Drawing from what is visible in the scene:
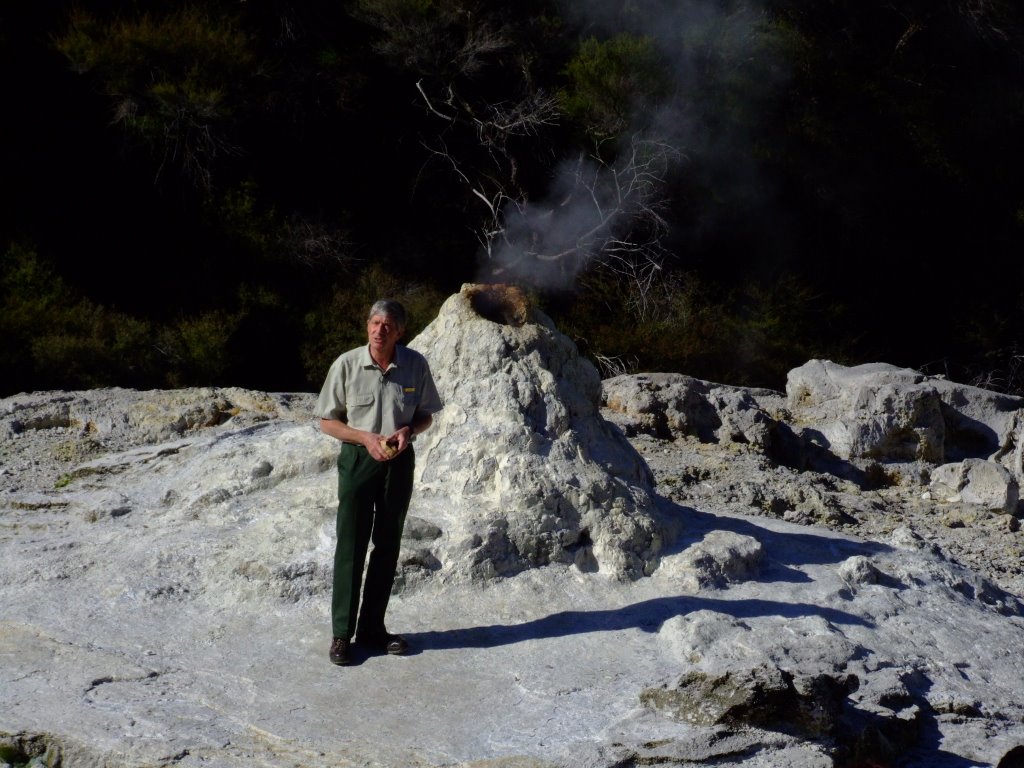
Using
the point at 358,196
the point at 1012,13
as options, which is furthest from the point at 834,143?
the point at 358,196

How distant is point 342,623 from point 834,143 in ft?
38.7

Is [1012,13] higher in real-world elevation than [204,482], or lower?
higher

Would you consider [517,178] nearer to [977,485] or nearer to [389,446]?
[977,485]

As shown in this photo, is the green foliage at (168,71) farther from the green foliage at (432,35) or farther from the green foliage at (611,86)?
the green foliage at (611,86)

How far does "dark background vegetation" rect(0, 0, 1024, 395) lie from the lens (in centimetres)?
1191

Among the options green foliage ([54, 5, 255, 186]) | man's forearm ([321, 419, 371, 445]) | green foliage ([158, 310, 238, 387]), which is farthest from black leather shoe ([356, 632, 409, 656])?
green foliage ([54, 5, 255, 186])

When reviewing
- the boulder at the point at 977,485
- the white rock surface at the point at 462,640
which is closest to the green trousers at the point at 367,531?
the white rock surface at the point at 462,640

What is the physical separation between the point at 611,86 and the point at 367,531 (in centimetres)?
1006

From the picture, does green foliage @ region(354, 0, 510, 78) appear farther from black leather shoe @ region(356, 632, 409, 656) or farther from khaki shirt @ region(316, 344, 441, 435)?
black leather shoe @ region(356, 632, 409, 656)

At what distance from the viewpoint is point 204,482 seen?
513 cm

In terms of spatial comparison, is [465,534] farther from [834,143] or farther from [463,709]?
[834,143]

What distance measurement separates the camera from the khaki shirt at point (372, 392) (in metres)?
3.83

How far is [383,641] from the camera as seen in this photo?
3.86m

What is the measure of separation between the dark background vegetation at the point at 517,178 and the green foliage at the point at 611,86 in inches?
1.3
